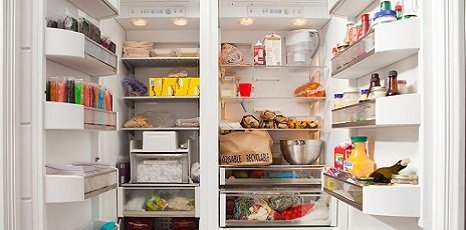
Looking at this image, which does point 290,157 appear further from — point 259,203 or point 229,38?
point 229,38

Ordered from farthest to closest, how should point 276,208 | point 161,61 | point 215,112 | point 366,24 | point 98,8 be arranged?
point 161,61
point 276,208
point 215,112
point 98,8
point 366,24

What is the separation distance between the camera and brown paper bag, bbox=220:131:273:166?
243 cm

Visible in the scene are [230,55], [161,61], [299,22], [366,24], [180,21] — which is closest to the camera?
[366,24]

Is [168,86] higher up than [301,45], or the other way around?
[301,45]

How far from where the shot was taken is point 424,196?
1186 millimetres

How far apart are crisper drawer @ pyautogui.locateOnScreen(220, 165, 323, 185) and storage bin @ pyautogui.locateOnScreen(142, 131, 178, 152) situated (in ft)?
1.48

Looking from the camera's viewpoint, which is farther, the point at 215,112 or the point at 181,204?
the point at 181,204

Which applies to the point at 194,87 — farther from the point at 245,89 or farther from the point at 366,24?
the point at 366,24

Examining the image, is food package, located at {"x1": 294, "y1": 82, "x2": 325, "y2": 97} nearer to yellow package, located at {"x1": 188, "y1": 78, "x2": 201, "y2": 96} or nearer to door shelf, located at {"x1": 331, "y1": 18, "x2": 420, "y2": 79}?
yellow package, located at {"x1": 188, "y1": 78, "x2": 201, "y2": 96}

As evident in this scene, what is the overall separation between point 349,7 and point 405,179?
0.85 m

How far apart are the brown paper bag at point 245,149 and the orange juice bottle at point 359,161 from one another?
0.78 m

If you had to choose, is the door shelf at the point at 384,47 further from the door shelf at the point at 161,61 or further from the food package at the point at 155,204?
the food package at the point at 155,204

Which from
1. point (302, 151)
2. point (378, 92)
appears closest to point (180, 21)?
point (302, 151)

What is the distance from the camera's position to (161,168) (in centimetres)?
278
